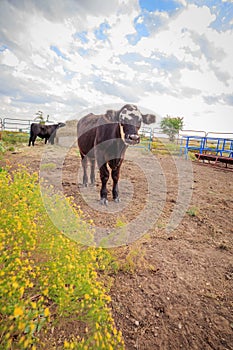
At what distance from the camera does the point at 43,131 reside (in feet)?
50.8

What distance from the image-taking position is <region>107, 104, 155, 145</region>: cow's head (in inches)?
146

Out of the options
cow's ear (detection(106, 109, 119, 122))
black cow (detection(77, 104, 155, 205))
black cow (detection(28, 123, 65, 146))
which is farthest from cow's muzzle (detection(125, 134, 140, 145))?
black cow (detection(28, 123, 65, 146))

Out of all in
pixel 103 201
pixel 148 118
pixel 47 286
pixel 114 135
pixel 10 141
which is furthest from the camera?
pixel 10 141

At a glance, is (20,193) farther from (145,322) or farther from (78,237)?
(145,322)

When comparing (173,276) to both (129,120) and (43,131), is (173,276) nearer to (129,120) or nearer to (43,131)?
(129,120)

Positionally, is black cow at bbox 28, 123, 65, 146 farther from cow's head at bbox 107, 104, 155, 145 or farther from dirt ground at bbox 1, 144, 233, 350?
cow's head at bbox 107, 104, 155, 145

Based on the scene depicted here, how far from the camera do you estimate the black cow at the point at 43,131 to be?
14914mm

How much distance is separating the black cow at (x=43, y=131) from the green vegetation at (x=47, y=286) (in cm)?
1393

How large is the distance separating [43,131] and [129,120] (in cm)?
1331

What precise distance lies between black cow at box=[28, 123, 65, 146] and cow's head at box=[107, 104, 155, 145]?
41.1 ft

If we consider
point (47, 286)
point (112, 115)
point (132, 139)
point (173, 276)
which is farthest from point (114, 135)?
point (47, 286)

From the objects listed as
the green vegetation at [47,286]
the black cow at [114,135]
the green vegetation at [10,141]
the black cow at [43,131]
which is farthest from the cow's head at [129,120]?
the black cow at [43,131]

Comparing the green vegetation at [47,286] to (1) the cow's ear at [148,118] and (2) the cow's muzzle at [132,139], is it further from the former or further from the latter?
(1) the cow's ear at [148,118]

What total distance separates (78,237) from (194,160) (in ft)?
47.4
